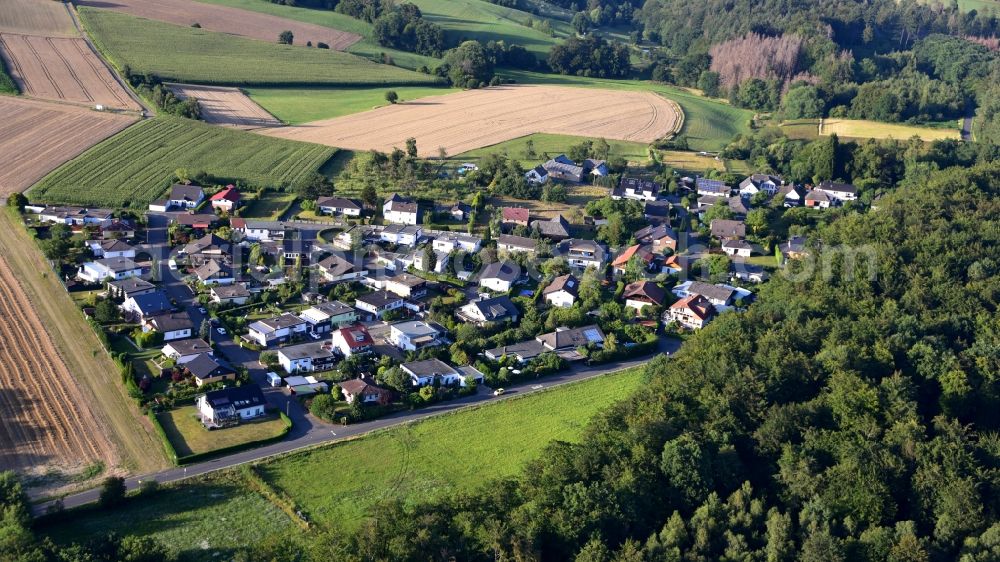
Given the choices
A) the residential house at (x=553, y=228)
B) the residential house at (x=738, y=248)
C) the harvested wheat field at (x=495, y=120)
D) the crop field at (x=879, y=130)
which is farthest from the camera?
the crop field at (x=879, y=130)

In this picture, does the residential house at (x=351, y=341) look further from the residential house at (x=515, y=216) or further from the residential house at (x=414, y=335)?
the residential house at (x=515, y=216)

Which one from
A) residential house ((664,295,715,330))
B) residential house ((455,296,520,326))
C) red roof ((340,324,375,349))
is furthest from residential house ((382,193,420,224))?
residential house ((664,295,715,330))

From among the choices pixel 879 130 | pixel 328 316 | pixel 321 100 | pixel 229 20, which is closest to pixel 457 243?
pixel 328 316

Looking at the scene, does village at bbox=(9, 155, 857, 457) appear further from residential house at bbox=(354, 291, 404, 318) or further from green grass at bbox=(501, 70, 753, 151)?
green grass at bbox=(501, 70, 753, 151)

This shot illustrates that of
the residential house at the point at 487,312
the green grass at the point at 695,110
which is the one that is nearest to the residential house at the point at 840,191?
the green grass at the point at 695,110

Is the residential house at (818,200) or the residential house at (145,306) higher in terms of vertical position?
the residential house at (818,200)
